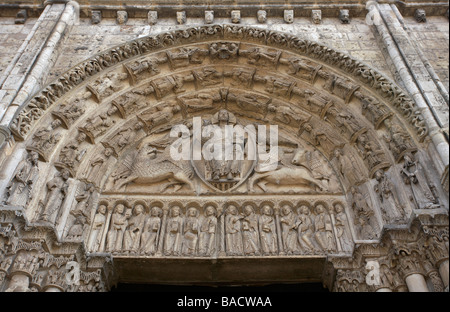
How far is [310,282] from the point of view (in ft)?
20.5

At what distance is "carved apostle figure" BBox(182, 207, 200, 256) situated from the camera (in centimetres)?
612

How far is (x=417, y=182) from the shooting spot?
580 centimetres

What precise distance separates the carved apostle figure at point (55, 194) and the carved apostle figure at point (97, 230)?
23.4 inches

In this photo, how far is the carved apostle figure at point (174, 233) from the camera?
6.07 m

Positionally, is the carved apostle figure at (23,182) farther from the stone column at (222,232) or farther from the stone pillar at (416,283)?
the stone pillar at (416,283)

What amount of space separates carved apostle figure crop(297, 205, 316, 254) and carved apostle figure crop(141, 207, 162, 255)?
205 cm

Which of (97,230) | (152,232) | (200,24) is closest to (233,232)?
(152,232)

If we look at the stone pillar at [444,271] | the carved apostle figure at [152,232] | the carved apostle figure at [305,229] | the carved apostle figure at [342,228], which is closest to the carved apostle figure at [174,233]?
the carved apostle figure at [152,232]

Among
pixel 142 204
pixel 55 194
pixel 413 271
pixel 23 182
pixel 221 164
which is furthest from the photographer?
pixel 221 164

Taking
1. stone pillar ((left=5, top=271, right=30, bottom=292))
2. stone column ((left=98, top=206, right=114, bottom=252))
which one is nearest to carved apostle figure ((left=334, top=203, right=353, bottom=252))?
stone column ((left=98, top=206, right=114, bottom=252))

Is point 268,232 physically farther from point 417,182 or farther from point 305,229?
point 417,182

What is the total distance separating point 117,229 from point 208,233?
1.31 m

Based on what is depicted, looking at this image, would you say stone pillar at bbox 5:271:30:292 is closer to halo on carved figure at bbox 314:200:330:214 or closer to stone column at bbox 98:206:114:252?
stone column at bbox 98:206:114:252
